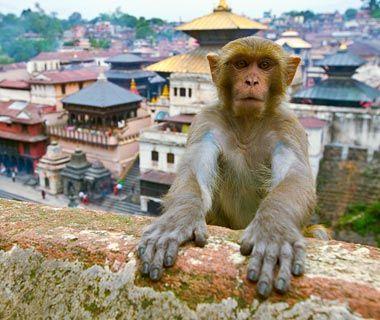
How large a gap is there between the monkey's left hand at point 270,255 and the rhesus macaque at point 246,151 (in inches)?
11.2

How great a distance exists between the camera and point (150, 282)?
1.99m

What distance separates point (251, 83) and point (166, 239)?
170 cm

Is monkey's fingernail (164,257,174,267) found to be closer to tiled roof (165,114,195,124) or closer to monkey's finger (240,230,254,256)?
monkey's finger (240,230,254,256)

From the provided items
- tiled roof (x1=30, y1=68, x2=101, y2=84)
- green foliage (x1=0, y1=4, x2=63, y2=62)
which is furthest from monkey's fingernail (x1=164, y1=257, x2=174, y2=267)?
green foliage (x1=0, y1=4, x2=63, y2=62)

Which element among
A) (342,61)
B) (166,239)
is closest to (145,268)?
(166,239)

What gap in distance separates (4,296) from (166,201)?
131cm

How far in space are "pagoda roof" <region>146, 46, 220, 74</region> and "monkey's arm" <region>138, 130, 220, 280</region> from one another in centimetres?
2482

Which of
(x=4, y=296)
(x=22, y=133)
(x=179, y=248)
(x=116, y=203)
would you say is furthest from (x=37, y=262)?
(x=22, y=133)

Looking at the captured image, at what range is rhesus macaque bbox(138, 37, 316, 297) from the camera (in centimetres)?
304

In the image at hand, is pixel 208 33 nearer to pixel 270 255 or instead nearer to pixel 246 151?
pixel 246 151

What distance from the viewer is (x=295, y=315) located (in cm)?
174

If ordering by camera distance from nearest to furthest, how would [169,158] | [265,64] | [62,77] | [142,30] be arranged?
[265,64] → [169,158] → [62,77] → [142,30]

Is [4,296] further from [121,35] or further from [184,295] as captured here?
[121,35]

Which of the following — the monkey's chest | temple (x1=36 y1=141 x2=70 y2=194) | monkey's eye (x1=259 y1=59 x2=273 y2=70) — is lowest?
temple (x1=36 y1=141 x2=70 y2=194)
